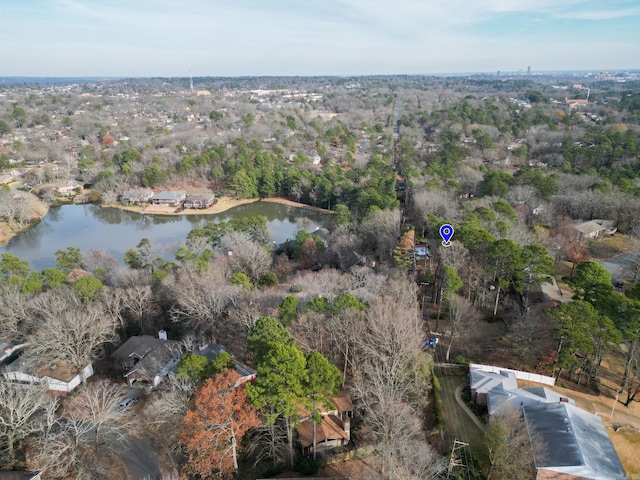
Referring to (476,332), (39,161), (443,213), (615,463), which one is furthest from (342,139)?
(615,463)

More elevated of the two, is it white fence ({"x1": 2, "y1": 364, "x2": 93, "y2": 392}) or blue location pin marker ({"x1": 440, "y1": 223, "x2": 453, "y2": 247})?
blue location pin marker ({"x1": 440, "y1": 223, "x2": 453, "y2": 247})

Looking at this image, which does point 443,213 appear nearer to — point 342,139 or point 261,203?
point 261,203

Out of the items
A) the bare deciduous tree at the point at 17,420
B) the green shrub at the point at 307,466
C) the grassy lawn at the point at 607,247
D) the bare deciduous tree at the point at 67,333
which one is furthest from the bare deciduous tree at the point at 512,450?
the grassy lawn at the point at 607,247

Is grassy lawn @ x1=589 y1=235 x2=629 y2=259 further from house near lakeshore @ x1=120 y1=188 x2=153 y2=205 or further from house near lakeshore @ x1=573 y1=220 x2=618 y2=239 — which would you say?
house near lakeshore @ x1=120 y1=188 x2=153 y2=205

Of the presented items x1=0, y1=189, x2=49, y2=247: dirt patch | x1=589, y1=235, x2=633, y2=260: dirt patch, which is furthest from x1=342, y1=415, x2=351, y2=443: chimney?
x1=0, y1=189, x2=49, y2=247: dirt patch

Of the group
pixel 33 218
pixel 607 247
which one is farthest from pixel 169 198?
pixel 607 247

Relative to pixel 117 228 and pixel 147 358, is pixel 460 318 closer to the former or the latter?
pixel 147 358
